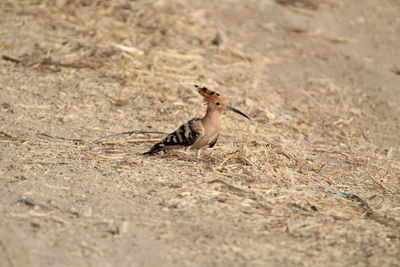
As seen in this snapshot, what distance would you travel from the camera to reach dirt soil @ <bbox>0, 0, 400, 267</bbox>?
14.2 ft

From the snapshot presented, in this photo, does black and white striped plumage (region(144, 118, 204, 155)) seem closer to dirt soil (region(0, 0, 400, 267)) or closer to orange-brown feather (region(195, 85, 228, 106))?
dirt soil (region(0, 0, 400, 267))

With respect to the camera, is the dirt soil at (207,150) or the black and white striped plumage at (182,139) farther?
the black and white striped plumage at (182,139)

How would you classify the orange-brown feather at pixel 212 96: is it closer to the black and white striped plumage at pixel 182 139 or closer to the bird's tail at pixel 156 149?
the black and white striped plumage at pixel 182 139

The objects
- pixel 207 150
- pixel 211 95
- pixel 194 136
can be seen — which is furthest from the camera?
pixel 207 150

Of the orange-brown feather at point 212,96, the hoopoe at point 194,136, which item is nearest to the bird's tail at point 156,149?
the hoopoe at point 194,136

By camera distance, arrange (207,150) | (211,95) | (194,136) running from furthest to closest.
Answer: (207,150), (211,95), (194,136)

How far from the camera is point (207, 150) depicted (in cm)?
621

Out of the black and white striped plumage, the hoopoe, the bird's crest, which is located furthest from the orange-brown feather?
the black and white striped plumage

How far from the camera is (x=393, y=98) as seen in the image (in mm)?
9203

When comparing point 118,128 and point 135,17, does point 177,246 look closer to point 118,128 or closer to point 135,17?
point 118,128

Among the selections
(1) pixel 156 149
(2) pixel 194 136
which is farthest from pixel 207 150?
(1) pixel 156 149

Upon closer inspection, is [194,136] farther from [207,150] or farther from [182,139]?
[207,150]

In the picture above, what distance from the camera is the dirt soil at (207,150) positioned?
4.32 m

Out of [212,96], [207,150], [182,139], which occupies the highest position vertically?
[212,96]
